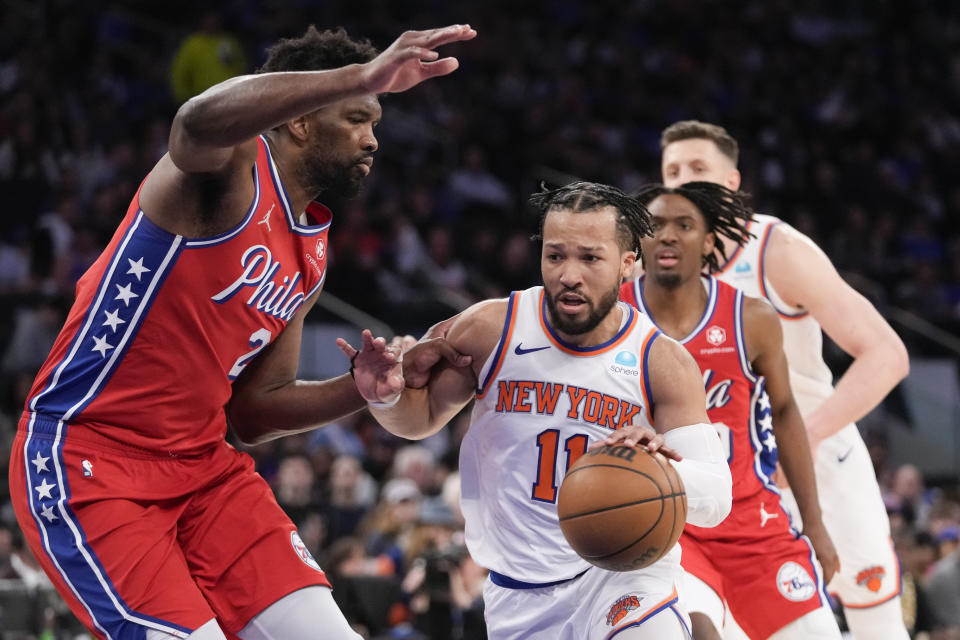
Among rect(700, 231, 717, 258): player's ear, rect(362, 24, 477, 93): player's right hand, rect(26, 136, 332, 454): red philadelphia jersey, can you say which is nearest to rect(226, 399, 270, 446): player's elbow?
rect(26, 136, 332, 454): red philadelphia jersey

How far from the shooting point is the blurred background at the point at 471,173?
28.5 ft

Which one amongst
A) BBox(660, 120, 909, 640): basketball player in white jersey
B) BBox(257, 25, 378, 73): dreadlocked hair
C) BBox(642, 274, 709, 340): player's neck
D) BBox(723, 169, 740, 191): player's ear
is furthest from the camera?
BBox(723, 169, 740, 191): player's ear

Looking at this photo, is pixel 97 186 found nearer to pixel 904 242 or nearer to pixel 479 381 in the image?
pixel 479 381

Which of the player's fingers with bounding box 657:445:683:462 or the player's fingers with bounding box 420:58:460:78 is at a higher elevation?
the player's fingers with bounding box 420:58:460:78

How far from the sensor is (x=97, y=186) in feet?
35.9

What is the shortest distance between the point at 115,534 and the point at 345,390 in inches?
36.1

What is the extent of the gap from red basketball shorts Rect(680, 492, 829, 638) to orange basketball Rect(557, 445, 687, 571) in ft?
3.28

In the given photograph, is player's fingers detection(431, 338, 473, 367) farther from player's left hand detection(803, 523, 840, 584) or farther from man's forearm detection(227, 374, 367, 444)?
player's left hand detection(803, 523, 840, 584)

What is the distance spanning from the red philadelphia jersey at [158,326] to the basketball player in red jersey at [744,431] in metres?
1.66

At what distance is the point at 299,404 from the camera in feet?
12.9

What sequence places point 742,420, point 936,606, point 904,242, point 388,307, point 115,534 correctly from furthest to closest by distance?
1. point 904,242
2. point 388,307
3. point 936,606
4. point 742,420
5. point 115,534

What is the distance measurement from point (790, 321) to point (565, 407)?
1786mm

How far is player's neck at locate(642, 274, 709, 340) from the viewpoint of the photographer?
4.52 m

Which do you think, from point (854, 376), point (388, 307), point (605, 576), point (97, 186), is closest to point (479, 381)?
point (605, 576)
